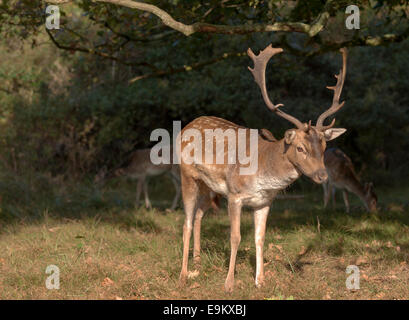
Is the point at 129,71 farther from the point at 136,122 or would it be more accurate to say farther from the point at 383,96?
the point at 383,96

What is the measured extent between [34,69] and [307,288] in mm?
13889

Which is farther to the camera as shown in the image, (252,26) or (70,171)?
(70,171)

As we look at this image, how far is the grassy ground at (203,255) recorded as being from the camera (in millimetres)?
5844

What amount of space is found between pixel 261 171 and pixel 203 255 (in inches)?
62.4

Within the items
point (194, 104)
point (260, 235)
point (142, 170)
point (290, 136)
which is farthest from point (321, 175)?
point (194, 104)

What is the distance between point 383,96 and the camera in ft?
49.6

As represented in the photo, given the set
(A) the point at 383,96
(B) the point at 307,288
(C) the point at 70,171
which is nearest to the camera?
(B) the point at 307,288

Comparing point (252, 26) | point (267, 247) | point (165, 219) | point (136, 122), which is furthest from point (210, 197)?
point (136, 122)

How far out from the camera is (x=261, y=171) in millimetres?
5672

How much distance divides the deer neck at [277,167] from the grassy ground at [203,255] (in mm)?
1105

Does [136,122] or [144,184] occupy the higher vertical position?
[136,122]

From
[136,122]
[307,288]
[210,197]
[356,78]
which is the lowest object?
[307,288]

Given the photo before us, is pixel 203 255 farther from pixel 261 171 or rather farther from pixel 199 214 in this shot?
pixel 261 171

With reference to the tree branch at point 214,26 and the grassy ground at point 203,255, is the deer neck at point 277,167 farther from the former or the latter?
the tree branch at point 214,26
